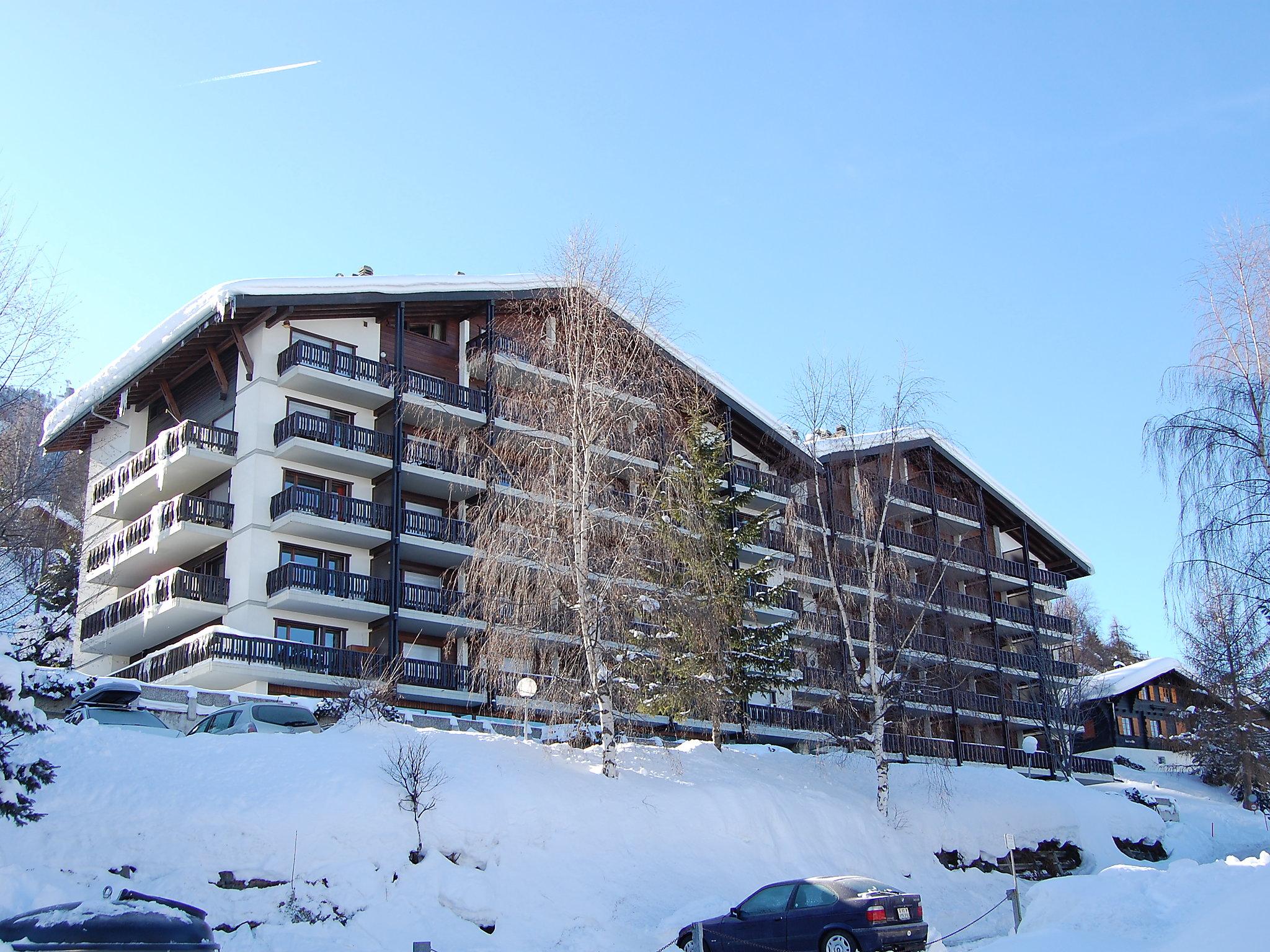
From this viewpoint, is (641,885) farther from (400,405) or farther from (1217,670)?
(1217,670)

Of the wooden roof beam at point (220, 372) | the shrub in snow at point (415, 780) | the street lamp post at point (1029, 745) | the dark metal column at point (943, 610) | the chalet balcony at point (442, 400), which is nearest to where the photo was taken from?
the shrub in snow at point (415, 780)

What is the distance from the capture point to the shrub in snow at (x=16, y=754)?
13.7 m

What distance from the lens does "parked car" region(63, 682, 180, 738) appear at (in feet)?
72.8

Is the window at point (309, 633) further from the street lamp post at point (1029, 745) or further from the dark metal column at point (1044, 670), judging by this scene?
the dark metal column at point (1044, 670)

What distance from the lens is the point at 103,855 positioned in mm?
16922

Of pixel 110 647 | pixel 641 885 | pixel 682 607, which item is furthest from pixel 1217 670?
pixel 110 647

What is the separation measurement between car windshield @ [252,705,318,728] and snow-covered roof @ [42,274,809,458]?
12.7 metres

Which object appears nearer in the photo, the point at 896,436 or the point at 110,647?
the point at 896,436

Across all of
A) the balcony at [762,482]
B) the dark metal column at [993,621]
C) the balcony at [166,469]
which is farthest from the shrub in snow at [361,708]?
the dark metal column at [993,621]

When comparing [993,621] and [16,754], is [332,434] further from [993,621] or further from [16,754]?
[993,621]

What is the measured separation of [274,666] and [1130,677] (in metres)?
52.1

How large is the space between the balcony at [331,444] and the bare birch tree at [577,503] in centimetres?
833

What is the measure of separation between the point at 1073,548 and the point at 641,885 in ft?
138

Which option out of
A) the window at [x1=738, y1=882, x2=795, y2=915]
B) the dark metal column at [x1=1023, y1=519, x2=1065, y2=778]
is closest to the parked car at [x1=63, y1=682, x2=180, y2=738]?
the window at [x1=738, y1=882, x2=795, y2=915]
